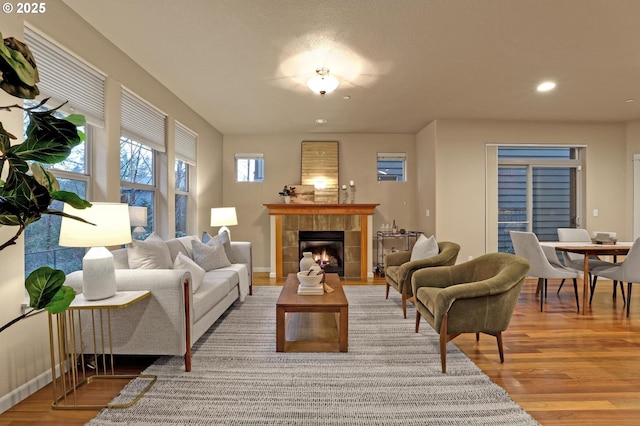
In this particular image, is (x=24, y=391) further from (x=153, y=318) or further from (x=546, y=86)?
(x=546, y=86)

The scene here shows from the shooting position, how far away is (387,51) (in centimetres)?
314

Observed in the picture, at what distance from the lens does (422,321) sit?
3.54 meters

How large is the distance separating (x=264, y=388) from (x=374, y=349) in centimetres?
A: 102

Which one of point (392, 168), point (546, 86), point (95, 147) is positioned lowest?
point (95, 147)

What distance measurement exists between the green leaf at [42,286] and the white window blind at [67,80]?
1.59m

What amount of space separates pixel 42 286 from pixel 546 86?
504cm

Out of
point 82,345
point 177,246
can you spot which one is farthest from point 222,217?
point 82,345

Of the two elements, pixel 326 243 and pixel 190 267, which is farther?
pixel 326 243

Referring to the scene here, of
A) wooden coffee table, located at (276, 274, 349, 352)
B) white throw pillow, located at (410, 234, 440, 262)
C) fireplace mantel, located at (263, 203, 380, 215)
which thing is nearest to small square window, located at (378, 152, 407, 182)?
fireplace mantel, located at (263, 203, 380, 215)

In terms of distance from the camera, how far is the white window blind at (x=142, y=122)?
11.1ft

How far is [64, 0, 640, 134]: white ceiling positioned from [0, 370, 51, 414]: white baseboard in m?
2.65

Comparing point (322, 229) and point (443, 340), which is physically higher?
point (322, 229)

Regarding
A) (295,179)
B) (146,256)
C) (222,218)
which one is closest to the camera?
(146,256)

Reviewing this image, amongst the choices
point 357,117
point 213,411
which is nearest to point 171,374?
point 213,411
